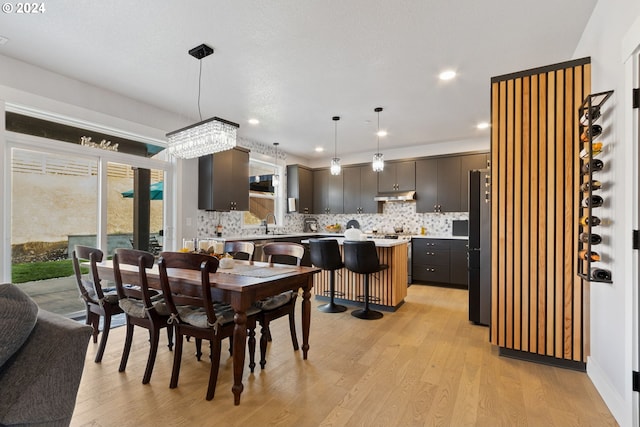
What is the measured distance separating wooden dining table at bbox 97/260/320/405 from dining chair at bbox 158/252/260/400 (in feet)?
0.28

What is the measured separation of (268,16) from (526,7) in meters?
1.88

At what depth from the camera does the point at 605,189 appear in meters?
1.99

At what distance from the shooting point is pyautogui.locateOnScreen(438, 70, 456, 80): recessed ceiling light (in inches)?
125

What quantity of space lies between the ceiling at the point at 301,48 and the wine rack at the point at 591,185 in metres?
0.82

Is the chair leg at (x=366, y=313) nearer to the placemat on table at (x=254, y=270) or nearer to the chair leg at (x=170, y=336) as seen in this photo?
the placemat on table at (x=254, y=270)

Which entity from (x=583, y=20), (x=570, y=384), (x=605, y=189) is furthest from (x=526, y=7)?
(x=570, y=384)

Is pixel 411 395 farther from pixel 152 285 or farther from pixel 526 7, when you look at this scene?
pixel 526 7

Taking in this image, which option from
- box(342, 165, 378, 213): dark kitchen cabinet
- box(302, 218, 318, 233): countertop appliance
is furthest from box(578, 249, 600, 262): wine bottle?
box(302, 218, 318, 233): countertop appliance

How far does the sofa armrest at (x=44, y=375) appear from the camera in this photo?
107cm

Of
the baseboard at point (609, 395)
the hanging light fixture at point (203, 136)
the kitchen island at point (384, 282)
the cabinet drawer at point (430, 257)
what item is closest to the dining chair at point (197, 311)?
the hanging light fixture at point (203, 136)

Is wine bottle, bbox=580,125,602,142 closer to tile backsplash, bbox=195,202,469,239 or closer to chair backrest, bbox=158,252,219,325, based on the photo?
chair backrest, bbox=158,252,219,325

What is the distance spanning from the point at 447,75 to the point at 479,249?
1.91 m

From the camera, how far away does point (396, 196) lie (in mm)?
6090

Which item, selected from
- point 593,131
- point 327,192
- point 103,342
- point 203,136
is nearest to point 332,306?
point 103,342
